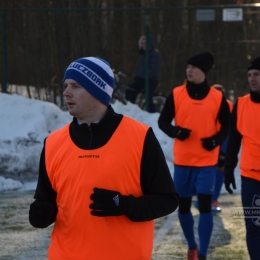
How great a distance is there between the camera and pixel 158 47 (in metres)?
14.5

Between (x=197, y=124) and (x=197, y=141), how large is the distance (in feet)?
0.56

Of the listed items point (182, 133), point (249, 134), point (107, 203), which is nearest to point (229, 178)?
point (249, 134)

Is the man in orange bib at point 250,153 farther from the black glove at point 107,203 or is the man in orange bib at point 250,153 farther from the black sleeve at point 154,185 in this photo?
the black glove at point 107,203

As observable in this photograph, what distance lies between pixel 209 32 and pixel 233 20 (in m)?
0.56

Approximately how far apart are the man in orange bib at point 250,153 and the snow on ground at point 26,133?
4.84m

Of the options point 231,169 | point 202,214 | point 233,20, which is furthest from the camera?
point 233,20

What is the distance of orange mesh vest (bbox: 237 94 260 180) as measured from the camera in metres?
5.67

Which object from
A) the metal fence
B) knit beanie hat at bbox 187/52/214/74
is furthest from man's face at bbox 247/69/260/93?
the metal fence

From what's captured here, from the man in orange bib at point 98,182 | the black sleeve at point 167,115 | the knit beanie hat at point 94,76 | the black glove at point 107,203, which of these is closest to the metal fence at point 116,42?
the black sleeve at point 167,115

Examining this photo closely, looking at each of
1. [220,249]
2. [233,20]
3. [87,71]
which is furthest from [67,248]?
[233,20]

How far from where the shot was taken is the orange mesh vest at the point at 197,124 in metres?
6.83

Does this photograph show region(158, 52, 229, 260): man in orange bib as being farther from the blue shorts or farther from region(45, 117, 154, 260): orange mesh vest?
region(45, 117, 154, 260): orange mesh vest

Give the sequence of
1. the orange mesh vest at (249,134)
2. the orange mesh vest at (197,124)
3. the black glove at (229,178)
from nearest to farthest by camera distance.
→ the orange mesh vest at (249,134) → the black glove at (229,178) → the orange mesh vest at (197,124)

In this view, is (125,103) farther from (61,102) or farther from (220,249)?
(220,249)
